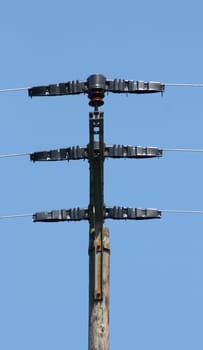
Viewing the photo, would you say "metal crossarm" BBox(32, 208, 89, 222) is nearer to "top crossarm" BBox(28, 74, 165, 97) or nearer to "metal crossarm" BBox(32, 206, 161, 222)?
"metal crossarm" BBox(32, 206, 161, 222)

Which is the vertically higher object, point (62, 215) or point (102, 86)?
point (102, 86)

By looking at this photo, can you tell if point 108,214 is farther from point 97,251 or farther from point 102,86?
point 102,86

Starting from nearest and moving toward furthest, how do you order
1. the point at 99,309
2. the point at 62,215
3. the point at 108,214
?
the point at 99,309, the point at 108,214, the point at 62,215

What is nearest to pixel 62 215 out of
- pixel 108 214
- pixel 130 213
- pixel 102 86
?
pixel 108 214

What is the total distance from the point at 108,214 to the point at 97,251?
17.0 inches

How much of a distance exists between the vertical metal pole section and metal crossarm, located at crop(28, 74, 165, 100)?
548mm

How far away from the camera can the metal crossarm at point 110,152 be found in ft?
34.4

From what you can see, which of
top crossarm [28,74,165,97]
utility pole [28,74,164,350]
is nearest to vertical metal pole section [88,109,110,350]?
utility pole [28,74,164,350]

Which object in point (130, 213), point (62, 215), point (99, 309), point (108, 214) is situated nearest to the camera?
point (99, 309)

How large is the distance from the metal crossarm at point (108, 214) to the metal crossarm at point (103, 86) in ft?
4.21

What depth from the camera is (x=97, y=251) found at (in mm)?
10305

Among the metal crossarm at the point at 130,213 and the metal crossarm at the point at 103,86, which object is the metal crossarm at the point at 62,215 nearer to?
the metal crossarm at the point at 130,213

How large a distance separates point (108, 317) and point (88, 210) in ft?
3.83

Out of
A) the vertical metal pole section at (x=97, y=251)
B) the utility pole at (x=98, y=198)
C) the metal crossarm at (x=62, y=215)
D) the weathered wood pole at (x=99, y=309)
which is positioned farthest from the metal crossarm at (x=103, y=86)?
the weathered wood pole at (x=99, y=309)
